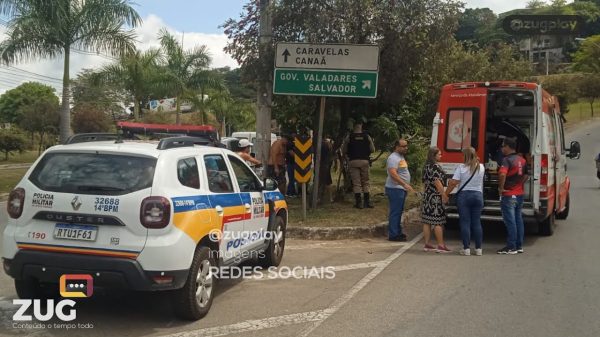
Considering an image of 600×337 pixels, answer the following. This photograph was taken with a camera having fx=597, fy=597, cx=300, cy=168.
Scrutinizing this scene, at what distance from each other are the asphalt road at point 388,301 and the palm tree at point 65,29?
15096 mm

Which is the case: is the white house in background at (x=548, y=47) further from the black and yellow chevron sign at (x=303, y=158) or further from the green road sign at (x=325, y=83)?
the black and yellow chevron sign at (x=303, y=158)

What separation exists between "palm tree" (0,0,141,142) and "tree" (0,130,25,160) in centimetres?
1186

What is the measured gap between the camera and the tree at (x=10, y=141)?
1241 inches

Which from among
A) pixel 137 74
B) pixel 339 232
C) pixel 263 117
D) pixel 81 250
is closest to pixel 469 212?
pixel 339 232

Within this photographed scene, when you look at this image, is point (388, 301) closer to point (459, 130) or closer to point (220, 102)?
point (459, 130)

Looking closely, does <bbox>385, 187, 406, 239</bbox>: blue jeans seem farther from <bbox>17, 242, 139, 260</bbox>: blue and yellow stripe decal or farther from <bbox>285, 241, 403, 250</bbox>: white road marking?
<bbox>17, 242, 139, 260</bbox>: blue and yellow stripe decal

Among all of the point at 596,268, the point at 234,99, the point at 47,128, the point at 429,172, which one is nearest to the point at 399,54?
the point at 429,172

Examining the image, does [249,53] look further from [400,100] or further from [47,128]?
[47,128]

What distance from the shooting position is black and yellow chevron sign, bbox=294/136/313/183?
37.8 ft

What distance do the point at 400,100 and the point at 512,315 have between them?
26.4ft

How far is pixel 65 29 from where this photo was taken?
2080 cm

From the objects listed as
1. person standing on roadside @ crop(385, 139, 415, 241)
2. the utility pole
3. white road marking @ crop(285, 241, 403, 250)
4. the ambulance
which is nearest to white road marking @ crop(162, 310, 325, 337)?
white road marking @ crop(285, 241, 403, 250)

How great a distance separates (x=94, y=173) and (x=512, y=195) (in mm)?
6381

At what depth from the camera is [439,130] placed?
33.6ft
